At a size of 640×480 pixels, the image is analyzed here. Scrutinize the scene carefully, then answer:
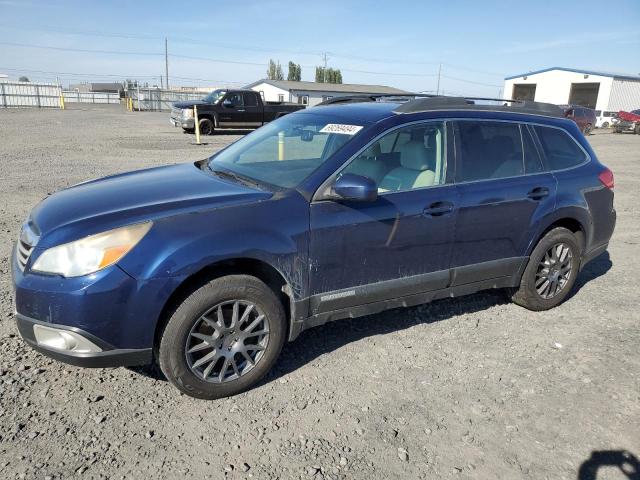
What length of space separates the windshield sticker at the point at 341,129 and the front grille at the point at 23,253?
2.16m

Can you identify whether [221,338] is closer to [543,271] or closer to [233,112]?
[543,271]

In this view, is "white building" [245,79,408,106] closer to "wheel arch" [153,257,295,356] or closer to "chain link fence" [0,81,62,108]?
"chain link fence" [0,81,62,108]

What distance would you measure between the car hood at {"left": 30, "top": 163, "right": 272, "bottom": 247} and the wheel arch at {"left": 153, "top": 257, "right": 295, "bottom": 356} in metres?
0.37

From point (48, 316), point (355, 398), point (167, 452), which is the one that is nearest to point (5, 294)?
point (48, 316)

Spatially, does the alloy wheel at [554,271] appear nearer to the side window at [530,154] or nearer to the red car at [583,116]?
the side window at [530,154]

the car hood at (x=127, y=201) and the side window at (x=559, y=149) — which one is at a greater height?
the side window at (x=559, y=149)

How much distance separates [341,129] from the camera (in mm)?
3762

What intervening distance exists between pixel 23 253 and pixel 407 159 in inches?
104

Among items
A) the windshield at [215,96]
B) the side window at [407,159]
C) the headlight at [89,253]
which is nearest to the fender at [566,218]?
the side window at [407,159]

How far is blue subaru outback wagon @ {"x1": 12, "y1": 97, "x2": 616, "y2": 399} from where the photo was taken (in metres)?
2.76

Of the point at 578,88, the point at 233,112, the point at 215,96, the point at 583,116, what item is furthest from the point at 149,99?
the point at 578,88

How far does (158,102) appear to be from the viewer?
142ft

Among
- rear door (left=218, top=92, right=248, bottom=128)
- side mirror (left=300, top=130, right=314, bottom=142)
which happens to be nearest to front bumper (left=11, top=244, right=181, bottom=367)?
side mirror (left=300, top=130, right=314, bottom=142)

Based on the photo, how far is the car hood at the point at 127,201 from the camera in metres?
2.84
